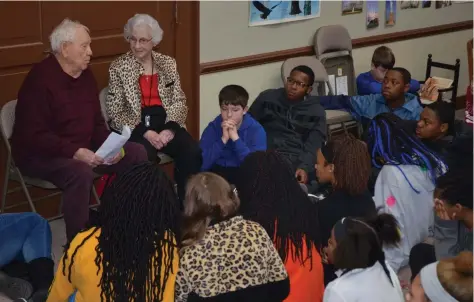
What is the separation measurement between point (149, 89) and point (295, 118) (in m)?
0.90

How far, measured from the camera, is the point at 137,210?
262 cm

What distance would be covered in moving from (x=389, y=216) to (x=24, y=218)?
1708 millimetres

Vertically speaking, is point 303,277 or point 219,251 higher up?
point 219,251

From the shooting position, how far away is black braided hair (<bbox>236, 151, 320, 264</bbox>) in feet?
9.71

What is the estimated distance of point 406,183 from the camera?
3906 mm

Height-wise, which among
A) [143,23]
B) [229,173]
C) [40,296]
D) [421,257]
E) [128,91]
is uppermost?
[143,23]

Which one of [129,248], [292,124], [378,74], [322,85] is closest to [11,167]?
[292,124]

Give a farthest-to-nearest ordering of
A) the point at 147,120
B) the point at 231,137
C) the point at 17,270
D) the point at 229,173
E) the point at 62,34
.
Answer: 1. the point at 147,120
2. the point at 229,173
3. the point at 231,137
4. the point at 62,34
5. the point at 17,270

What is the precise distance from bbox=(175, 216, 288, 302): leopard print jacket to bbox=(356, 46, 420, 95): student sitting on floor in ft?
11.1

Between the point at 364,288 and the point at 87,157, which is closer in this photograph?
the point at 364,288

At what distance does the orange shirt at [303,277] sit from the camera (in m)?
2.93

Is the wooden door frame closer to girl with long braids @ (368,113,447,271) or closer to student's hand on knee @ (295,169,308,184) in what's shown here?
student's hand on knee @ (295,169,308,184)

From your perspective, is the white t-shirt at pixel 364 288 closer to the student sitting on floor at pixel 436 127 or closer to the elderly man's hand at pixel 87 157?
the student sitting on floor at pixel 436 127

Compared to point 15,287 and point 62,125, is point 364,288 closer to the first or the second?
point 15,287
